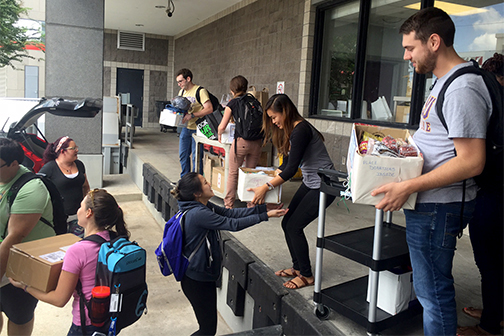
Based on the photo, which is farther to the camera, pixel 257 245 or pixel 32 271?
pixel 257 245

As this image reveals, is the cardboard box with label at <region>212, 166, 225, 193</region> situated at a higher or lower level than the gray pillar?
lower

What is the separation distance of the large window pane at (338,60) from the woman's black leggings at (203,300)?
4698 mm

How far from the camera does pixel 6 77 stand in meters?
6.10

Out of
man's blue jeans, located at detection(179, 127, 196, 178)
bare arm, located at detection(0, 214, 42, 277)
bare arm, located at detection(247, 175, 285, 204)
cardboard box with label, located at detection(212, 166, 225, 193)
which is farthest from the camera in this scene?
man's blue jeans, located at detection(179, 127, 196, 178)

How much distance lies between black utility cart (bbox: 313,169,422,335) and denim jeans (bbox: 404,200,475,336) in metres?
0.33

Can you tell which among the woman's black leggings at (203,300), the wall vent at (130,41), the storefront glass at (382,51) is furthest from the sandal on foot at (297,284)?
the wall vent at (130,41)

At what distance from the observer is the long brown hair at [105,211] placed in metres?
2.24

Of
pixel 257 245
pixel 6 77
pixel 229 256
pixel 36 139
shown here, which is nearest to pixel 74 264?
pixel 229 256

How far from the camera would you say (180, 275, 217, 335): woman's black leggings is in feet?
8.61

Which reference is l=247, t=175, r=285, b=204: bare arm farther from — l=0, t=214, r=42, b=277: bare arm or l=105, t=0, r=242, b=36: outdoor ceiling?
l=105, t=0, r=242, b=36: outdoor ceiling

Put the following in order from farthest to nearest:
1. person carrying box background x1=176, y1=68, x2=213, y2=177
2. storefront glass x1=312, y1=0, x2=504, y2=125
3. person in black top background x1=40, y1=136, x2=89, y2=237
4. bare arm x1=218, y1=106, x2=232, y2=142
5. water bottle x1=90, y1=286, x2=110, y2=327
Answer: person carrying box background x1=176, y1=68, x2=213, y2=177
bare arm x1=218, y1=106, x2=232, y2=142
storefront glass x1=312, y1=0, x2=504, y2=125
person in black top background x1=40, y1=136, x2=89, y2=237
water bottle x1=90, y1=286, x2=110, y2=327

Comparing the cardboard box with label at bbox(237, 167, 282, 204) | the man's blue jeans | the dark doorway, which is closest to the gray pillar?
the man's blue jeans

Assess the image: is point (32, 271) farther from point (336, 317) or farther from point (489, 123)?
point (489, 123)

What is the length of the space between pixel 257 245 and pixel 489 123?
100 inches
